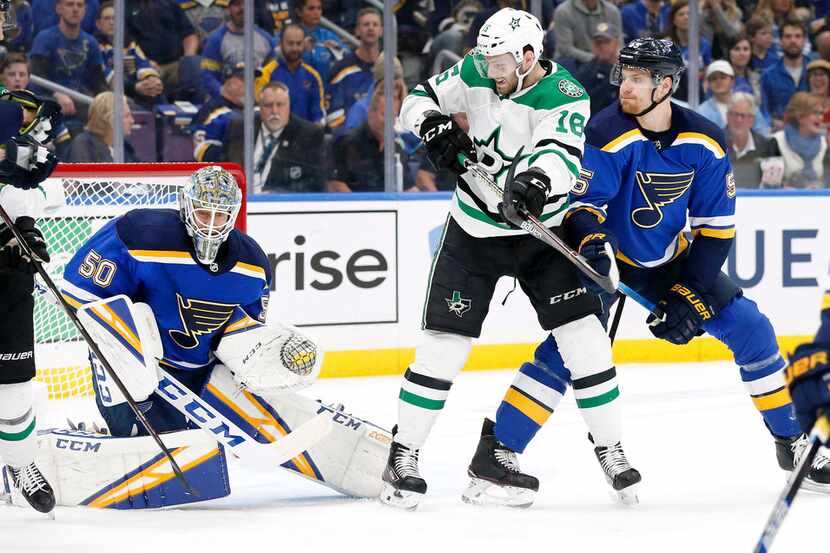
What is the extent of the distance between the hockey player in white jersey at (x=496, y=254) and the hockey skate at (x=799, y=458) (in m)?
0.47

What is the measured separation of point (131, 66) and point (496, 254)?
263cm

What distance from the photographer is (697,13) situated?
6.47m

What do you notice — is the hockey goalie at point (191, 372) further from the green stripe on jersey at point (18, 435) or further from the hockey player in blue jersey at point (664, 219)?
the hockey player in blue jersey at point (664, 219)

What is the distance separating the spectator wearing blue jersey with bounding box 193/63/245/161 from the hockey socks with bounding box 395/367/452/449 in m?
2.58

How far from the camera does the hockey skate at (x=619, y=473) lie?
11.3 ft

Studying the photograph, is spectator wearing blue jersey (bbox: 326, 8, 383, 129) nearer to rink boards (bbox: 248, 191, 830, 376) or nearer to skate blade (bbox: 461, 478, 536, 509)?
rink boards (bbox: 248, 191, 830, 376)

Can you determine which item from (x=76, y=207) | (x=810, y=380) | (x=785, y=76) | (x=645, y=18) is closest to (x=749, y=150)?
(x=785, y=76)

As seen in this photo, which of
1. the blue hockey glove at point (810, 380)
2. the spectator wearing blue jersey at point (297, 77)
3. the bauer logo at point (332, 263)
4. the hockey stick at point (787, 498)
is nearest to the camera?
the blue hockey glove at point (810, 380)

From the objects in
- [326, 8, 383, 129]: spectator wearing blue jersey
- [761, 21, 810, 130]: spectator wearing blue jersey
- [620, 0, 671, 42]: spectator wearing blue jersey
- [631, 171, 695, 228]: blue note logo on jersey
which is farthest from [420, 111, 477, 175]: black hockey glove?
[761, 21, 810, 130]: spectator wearing blue jersey

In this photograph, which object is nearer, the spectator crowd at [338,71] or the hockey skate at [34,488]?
the hockey skate at [34,488]

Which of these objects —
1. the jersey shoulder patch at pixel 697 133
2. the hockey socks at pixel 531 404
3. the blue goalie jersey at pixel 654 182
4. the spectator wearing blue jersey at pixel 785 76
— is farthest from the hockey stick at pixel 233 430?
the spectator wearing blue jersey at pixel 785 76

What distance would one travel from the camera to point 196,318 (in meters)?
3.50

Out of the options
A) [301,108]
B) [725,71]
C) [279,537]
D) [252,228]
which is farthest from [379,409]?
[725,71]

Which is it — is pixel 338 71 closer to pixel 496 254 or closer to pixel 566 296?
pixel 496 254
